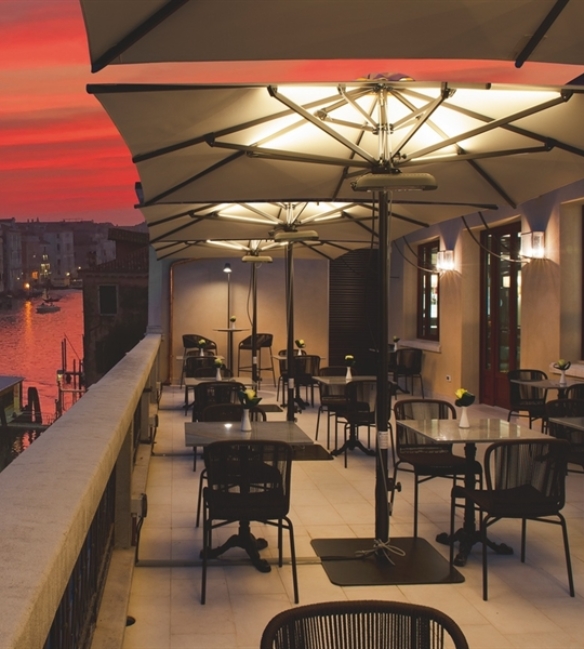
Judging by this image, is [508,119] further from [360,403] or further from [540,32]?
[360,403]

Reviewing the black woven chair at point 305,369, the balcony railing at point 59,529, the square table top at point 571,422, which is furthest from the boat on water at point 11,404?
the balcony railing at point 59,529

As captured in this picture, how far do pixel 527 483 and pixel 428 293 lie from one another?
33.9 ft

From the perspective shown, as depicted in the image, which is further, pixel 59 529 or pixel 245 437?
pixel 245 437

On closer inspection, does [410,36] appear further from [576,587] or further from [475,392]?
[475,392]

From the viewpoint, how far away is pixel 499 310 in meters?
12.2

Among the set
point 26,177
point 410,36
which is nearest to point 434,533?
point 410,36

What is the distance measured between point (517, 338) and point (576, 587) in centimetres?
711

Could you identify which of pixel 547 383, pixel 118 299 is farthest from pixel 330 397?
pixel 118 299

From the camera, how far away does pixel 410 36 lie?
2.82m

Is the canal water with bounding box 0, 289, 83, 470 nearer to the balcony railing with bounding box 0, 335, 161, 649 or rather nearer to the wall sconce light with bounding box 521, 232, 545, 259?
the wall sconce light with bounding box 521, 232, 545, 259

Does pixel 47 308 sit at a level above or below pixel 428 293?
below

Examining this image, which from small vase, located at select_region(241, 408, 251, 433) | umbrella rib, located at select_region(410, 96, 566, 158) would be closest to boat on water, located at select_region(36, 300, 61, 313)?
small vase, located at select_region(241, 408, 251, 433)

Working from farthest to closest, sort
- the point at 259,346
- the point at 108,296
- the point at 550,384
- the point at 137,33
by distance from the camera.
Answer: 1. the point at 108,296
2. the point at 259,346
3. the point at 550,384
4. the point at 137,33

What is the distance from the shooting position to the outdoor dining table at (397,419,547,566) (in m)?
5.09
